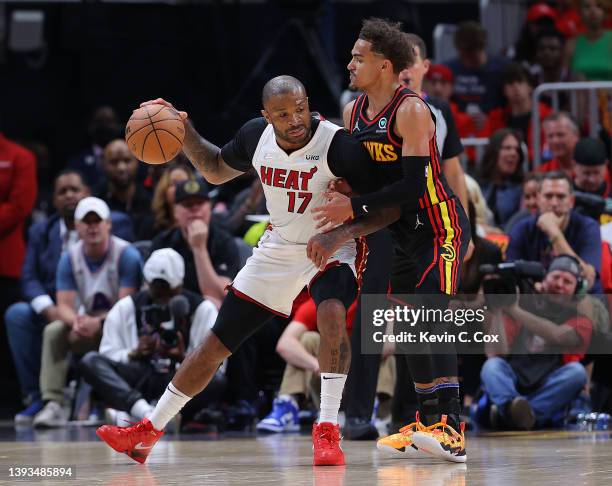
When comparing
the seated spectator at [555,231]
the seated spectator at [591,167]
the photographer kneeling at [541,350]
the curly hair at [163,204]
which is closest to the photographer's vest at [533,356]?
the photographer kneeling at [541,350]

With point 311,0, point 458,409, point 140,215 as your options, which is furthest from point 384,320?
point 311,0

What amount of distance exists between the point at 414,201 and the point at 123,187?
18.3 feet

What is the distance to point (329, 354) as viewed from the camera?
20.8ft

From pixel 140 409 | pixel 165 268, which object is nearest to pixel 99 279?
pixel 165 268

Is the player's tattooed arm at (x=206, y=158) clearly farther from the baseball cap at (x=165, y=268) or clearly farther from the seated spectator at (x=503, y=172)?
the seated spectator at (x=503, y=172)

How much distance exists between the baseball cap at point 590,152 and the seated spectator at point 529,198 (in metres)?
0.42

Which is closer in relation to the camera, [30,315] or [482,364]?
[482,364]

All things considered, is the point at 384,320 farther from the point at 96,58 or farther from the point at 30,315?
the point at 96,58

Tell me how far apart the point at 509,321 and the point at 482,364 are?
22.8 inches

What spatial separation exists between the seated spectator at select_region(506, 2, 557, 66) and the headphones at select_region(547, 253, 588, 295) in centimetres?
477

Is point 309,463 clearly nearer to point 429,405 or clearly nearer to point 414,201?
point 429,405

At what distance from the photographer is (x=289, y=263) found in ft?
21.3

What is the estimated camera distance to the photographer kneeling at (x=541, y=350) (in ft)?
29.8

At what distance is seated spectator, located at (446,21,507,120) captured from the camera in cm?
1268
